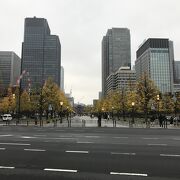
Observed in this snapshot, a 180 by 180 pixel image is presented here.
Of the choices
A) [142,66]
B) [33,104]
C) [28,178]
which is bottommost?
[28,178]

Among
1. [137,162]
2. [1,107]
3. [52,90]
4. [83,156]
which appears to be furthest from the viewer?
[1,107]

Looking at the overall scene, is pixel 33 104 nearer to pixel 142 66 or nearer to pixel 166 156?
pixel 166 156

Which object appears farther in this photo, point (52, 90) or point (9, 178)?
point (52, 90)

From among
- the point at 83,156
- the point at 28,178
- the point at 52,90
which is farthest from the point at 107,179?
the point at 52,90

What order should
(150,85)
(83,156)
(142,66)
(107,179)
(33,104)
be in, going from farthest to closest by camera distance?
1. (142,66)
2. (33,104)
3. (150,85)
4. (83,156)
5. (107,179)

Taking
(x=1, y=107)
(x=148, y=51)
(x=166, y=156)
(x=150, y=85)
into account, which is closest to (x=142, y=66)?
(x=148, y=51)

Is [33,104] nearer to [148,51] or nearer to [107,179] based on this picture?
[107,179]

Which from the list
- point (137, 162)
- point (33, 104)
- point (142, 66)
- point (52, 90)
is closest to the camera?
point (137, 162)

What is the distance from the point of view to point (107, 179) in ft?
28.5

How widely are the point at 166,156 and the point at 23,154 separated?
639cm

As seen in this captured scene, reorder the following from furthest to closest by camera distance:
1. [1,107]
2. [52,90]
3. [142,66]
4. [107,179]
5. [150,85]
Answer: [142,66] → [1,107] → [52,90] → [150,85] → [107,179]

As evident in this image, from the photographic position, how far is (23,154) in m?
13.4

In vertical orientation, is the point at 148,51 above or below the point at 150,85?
above

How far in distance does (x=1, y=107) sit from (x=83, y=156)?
84.1m
